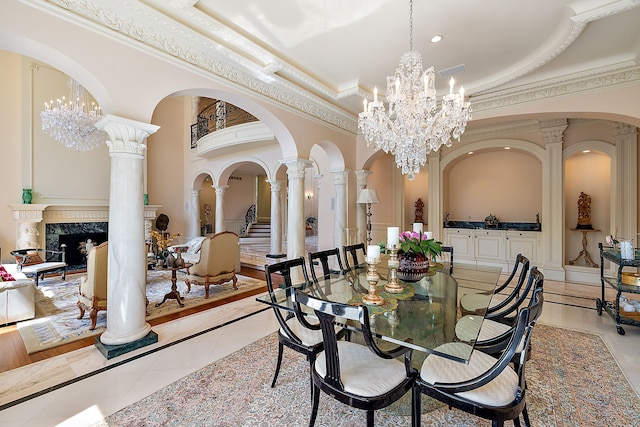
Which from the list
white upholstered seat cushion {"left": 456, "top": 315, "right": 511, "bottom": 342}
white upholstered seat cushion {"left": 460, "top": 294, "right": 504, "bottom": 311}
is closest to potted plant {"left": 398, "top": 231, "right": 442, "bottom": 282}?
white upholstered seat cushion {"left": 460, "top": 294, "right": 504, "bottom": 311}

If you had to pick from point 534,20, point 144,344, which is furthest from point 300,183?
point 534,20

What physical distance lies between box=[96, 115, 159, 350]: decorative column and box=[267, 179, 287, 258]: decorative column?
15.6ft

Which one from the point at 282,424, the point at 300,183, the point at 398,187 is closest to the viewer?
the point at 282,424

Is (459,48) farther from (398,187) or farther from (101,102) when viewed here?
(398,187)

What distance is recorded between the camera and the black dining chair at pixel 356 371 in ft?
4.35

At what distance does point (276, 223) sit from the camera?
7.82 m

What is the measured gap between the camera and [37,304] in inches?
159

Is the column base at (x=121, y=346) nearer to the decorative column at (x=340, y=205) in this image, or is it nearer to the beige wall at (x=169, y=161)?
the decorative column at (x=340, y=205)

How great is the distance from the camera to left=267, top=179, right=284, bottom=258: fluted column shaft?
301 inches

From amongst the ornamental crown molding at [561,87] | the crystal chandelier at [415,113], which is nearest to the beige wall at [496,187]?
the ornamental crown molding at [561,87]

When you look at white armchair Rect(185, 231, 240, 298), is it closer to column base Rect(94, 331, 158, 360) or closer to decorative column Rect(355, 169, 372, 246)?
column base Rect(94, 331, 158, 360)

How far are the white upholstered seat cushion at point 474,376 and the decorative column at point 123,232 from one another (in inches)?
99.5

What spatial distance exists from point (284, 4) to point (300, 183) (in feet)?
8.24

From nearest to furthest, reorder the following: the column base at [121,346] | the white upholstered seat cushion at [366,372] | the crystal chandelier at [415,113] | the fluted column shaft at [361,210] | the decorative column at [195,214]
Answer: the white upholstered seat cushion at [366,372]
the column base at [121,346]
the crystal chandelier at [415,113]
the fluted column shaft at [361,210]
the decorative column at [195,214]
